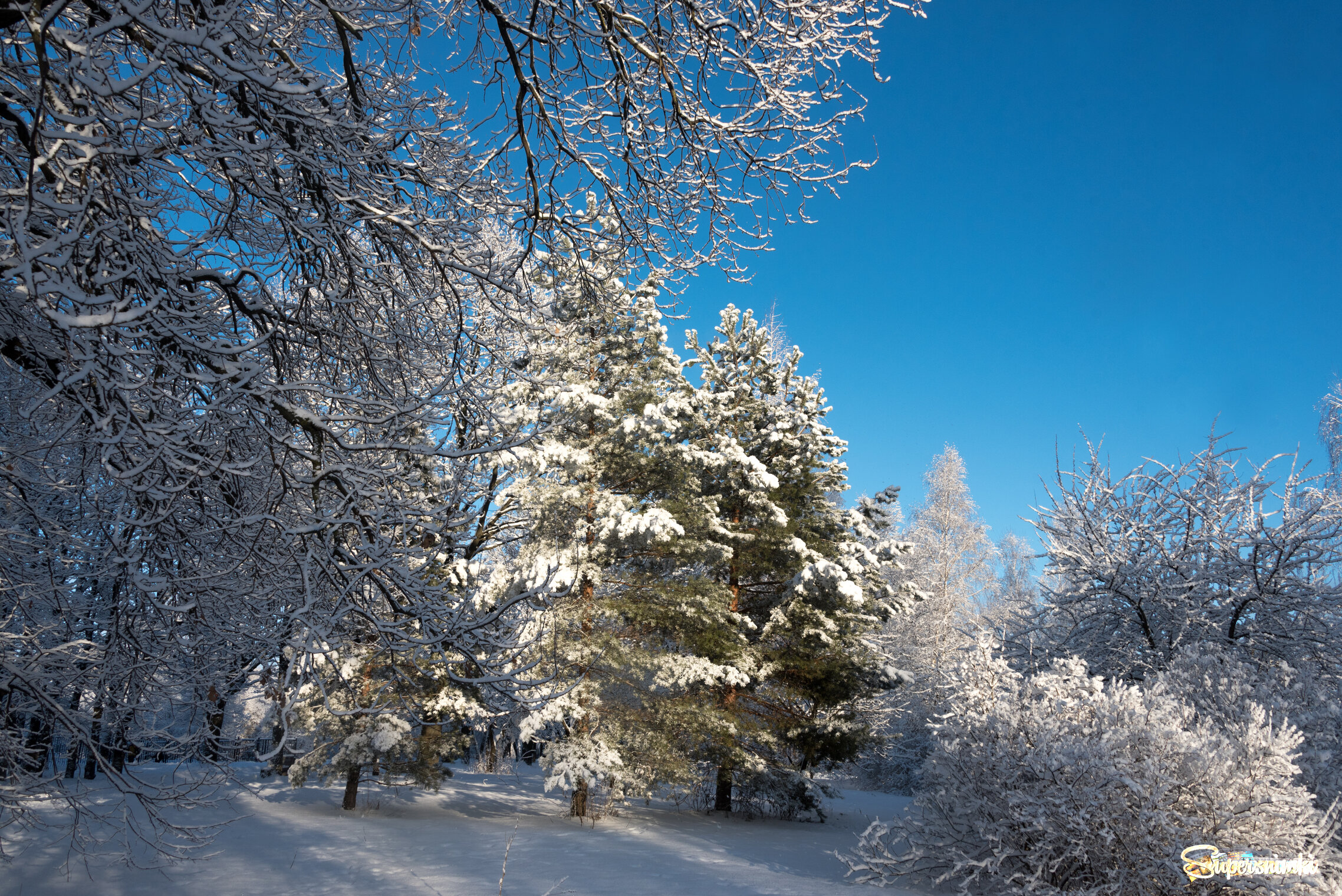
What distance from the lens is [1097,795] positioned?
5695 millimetres

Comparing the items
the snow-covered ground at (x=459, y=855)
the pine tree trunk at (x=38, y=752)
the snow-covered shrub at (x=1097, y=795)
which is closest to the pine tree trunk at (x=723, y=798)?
the snow-covered ground at (x=459, y=855)

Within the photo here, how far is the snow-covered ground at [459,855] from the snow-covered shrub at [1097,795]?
1.22 metres

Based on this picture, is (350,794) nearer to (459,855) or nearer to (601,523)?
(459,855)

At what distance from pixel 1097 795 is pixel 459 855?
7899 mm

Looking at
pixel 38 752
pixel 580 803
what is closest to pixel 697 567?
pixel 580 803

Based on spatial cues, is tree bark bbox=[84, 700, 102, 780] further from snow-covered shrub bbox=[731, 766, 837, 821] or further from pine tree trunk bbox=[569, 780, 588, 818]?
snow-covered shrub bbox=[731, 766, 837, 821]

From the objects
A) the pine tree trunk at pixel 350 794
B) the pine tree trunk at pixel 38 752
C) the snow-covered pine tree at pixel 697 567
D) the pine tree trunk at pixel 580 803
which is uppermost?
the snow-covered pine tree at pixel 697 567

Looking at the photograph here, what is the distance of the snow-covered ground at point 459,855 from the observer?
23.9ft

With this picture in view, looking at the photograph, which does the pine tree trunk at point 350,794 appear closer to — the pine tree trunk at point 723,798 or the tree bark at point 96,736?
the pine tree trunk at point 723,798

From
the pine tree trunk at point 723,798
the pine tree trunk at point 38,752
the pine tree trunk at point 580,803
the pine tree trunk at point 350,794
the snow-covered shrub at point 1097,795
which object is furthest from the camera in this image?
the pine tree trunk at point 723,798

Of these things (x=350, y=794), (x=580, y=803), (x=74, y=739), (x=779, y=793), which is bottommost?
(x=350, y=794)

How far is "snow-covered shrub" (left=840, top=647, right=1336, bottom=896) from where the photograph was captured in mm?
5508

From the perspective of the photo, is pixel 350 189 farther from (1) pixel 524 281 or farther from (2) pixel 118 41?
(1) pixel 524 281

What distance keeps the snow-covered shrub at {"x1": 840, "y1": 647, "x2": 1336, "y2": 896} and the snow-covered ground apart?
1215mm
